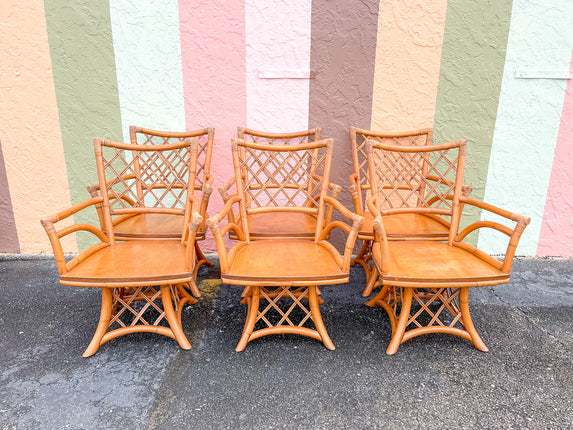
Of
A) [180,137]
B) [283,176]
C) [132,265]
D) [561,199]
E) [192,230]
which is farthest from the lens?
[561,199]

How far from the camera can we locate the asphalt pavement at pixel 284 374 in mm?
1476

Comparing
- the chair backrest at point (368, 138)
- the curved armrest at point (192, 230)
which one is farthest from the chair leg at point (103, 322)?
the chair backrest at point (368, 138)

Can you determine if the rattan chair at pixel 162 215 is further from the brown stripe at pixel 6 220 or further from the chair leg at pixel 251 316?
the brown stripe at pixel 6 220

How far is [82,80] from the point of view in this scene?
2625mm

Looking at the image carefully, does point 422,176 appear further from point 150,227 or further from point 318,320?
point 150,227

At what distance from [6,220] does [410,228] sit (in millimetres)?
3211

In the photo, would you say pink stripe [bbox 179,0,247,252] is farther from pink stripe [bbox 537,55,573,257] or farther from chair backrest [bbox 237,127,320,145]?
pink stripe [bbox 537,55,573,257]

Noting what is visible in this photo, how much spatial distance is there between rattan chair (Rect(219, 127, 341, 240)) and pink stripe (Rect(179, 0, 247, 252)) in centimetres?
24

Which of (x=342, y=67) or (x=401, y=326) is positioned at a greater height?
(x=342, y=67)

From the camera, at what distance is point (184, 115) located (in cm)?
270

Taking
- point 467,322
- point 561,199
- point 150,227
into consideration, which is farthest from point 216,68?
point 561,199

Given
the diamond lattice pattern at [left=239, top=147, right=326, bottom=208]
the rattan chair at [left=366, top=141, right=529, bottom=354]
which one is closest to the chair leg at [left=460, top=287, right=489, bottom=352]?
the rattan chair at [left=366, top=141, right=529, bottom=354]

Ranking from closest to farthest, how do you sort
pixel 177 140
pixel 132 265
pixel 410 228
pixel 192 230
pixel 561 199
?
pixel 192 230
pixel 132 265
pixel 410 228
pixel 177 140
pixel 561 199

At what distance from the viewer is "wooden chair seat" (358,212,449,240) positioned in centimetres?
212
